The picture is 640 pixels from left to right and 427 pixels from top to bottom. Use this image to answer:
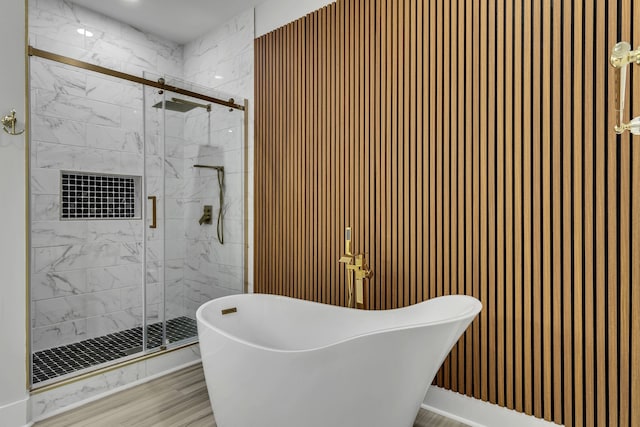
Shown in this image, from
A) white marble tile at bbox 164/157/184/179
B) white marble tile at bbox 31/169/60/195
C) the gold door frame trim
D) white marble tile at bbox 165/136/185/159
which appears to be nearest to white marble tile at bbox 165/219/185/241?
white marble tile at bbox 164/157/184/179

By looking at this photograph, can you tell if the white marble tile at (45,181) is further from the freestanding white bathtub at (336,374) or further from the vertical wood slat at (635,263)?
the vertical wood slat at (635,263)

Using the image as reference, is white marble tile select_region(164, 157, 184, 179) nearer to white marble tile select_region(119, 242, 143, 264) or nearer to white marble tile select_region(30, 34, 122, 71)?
white marble tile select_region(119, 242, 143, 264)

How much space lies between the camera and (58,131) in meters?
2.89

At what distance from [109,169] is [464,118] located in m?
2.80

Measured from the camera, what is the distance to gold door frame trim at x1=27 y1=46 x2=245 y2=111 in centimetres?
209

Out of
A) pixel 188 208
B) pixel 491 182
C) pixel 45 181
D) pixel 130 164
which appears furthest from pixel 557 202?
pixel 45 181

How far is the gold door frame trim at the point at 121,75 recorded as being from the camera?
2.09 meters

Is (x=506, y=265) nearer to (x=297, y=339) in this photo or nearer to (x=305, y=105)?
(x=297, y=339)

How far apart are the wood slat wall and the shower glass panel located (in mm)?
637

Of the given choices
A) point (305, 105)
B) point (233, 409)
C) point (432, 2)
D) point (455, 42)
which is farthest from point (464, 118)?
point (233, 409)

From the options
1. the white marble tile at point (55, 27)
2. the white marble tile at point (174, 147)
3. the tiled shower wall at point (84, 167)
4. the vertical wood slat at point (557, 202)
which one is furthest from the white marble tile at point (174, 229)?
the vertical wood slat at point (557, 202)

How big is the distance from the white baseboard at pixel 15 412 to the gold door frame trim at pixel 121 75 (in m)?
1.87

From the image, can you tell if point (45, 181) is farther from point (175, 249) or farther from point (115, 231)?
point (175, 249)

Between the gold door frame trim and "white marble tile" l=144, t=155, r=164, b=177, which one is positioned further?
"white marble tile" l=144, t=155, r=164, b=177
